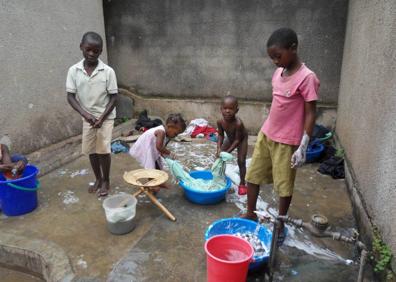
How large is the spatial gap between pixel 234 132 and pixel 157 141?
3.13 ft

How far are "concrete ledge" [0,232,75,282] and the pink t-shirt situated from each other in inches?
79.4

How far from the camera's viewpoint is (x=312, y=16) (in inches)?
219

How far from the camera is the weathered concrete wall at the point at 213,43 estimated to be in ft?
18.4

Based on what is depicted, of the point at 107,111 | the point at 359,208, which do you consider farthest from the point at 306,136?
the point at 107,111

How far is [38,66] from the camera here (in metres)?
4.64

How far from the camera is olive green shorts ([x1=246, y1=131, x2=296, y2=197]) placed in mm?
2510

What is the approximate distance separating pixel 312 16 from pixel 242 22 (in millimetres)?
1283

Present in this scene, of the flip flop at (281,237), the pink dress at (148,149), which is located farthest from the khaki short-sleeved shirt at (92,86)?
the flip flop at (281,237)

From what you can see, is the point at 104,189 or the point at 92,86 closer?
the point at 92,86

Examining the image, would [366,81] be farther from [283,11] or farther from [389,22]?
[283,11]

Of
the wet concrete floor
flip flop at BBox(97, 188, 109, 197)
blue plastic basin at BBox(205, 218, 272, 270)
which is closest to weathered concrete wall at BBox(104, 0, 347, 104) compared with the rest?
flip flop at BBox(97, 188, 109, 197)

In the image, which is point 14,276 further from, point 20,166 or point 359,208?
point 359,208

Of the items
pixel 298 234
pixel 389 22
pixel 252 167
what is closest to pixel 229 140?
pixel 252 167

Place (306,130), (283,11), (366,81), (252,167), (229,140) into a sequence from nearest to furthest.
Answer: (306,130) → (252,167) → (366,81) → (229,140) → (283,11)
